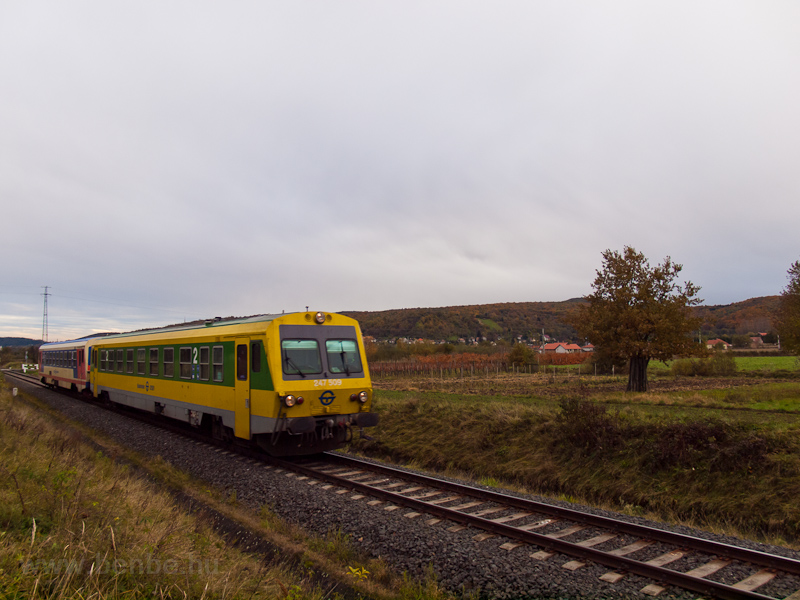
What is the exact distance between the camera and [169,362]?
14680 mm

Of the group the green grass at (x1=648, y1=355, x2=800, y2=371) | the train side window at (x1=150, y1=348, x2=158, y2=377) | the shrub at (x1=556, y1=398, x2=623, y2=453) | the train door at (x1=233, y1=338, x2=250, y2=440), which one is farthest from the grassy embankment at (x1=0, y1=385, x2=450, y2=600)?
the green grass at (x1=648, y1=355, x2=800, y2=371)

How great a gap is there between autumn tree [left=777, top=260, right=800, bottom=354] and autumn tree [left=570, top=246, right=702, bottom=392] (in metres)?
4.90

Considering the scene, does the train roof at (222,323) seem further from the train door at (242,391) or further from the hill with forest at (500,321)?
the hill with forest at (500,321)

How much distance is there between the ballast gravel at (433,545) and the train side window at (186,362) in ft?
10.4

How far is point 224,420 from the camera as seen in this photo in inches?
464

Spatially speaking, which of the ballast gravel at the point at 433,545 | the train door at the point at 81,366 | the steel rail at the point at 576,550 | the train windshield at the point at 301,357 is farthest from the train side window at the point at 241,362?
the train door at the point at 81,366

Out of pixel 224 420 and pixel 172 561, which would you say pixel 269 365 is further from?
pixel 172 561

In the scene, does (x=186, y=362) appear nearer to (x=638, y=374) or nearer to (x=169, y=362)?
(x=169, y=362)

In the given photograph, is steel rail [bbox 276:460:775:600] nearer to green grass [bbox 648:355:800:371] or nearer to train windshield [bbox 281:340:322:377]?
train windshield [bbox 281:340:322:377]

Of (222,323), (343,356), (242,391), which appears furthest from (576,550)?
(222,323)

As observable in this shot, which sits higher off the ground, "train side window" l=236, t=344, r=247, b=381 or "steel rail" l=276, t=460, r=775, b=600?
"train side window" l=236, t=344, r=247, b=381

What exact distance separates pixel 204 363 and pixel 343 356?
3850 millimetres

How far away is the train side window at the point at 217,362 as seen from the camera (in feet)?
38.9

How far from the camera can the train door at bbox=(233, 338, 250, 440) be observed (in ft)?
35.4
